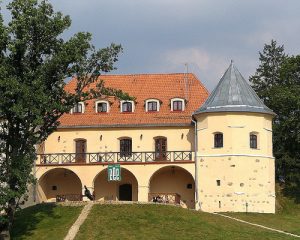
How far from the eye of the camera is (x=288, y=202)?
51.6m

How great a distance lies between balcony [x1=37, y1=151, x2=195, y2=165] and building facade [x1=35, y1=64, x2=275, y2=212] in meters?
0.07

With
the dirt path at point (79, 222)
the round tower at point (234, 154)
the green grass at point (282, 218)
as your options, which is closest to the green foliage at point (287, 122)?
the green grass at point (282, 218)

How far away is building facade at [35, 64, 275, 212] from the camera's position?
157ft

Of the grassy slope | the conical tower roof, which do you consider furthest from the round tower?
the grassy slope

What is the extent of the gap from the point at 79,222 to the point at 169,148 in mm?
13635

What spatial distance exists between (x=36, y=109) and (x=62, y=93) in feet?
7.92

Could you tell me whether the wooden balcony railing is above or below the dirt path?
above

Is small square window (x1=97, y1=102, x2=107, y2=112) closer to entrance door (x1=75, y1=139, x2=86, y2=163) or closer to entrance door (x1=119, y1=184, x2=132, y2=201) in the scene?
entrance door (x1=75, y1=139, x2=86, y2=163)

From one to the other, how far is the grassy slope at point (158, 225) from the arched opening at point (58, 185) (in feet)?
35.1

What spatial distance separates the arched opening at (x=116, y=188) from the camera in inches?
2055

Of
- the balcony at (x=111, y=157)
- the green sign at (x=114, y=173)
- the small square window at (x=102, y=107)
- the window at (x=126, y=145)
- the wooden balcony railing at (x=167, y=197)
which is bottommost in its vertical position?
the wooden balcony railing at (x=167, y=197)

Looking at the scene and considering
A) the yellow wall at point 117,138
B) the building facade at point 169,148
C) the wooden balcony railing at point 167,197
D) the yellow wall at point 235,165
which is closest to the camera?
the yellow wall at point 235,165

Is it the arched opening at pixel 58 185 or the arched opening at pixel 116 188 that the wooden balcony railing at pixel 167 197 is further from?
the arched opening at pixel 58 185

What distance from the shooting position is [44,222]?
4084 centimetres
